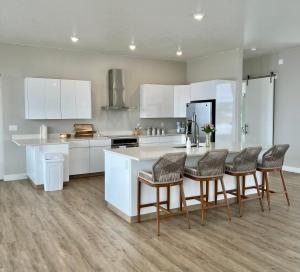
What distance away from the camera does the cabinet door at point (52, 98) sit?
6.75 meters

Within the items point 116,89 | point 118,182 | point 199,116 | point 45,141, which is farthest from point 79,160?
point 199,116

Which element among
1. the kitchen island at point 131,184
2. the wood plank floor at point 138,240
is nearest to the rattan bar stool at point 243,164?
the kitchen island at point 131,184

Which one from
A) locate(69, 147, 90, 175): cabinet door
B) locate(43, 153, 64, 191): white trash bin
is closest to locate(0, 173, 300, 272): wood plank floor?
locate(43, 153, 64, 191): white trash bin

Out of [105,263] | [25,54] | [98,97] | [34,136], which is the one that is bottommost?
[105,263]

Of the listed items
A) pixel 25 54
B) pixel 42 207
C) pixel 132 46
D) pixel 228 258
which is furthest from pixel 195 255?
pixel 25 54

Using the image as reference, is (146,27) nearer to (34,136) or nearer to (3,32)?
(3,32)

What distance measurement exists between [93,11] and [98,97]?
3.32m

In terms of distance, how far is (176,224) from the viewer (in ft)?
13.6

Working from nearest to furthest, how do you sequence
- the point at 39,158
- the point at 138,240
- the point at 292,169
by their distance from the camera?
the point at 138,240 < the point at 39,158 < the point at 292,169

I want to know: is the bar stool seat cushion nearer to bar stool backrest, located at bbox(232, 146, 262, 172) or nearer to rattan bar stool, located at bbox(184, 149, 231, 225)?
rattan bar stool, located at bbox(184, 149, 231, 225)

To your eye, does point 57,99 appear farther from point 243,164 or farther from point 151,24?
point 243,164

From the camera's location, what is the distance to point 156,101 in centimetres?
818

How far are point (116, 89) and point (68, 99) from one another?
4.08 feet

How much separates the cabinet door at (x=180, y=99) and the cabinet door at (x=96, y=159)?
2400mm
